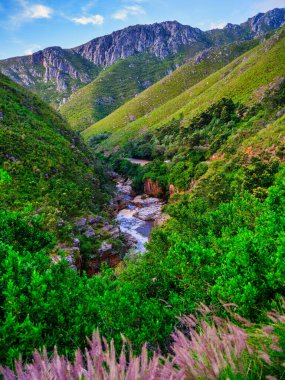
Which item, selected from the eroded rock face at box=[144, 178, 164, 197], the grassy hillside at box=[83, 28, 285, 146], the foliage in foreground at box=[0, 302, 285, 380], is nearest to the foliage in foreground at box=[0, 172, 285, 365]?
the foliage in foreground at box=[0, 302, 285, 380]

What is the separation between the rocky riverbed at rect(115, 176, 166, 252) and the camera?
125 feet

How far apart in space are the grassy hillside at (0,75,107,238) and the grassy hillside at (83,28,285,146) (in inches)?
1929

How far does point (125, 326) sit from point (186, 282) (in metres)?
2.74

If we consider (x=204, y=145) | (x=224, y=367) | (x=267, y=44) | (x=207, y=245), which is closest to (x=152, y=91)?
(x=267, y=44)

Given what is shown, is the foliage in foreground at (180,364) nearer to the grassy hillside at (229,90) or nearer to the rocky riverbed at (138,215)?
the rocky riverbed at (138,215)

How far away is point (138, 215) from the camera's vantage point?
154 ft

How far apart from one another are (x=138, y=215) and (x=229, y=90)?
57545 mm

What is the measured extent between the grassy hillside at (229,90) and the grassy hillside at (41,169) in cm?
4900

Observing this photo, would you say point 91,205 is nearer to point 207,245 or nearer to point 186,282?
point 207,245

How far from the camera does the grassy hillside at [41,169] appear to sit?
26953mm

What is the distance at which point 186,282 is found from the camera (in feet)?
28.4

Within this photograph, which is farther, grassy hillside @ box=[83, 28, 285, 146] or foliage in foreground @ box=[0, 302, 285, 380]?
grassy hillside @ box=[83, 28, 285, 146]

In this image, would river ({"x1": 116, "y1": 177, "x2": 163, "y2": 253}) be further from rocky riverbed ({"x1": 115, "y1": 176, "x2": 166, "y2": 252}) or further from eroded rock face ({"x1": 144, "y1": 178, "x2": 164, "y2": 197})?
eroded rock face ({"x1": 144, "y1": 178, "x2": 164, "y2": 197})

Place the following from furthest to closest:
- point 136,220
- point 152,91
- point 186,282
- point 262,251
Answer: point 152,91 → point 136,220 → point 186,282 → point 262,251
